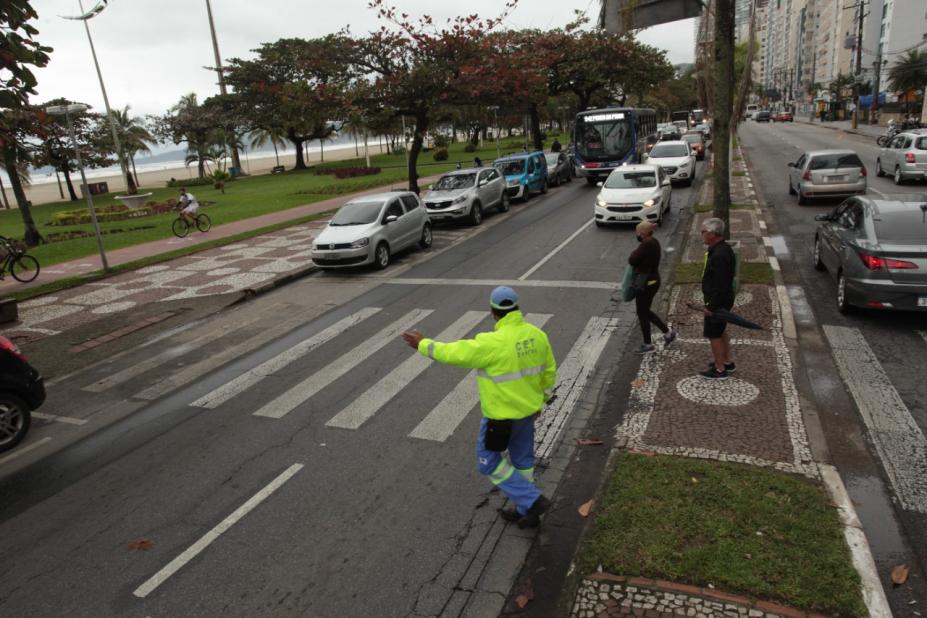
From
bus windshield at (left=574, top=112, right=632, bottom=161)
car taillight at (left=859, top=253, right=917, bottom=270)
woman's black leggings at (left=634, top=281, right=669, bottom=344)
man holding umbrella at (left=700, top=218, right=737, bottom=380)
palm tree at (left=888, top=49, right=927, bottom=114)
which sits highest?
palm tree at (left=888, top=49, right=927, bottom=114)

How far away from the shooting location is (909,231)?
844 cm

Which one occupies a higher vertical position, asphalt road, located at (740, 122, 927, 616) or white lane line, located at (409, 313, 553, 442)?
white lane line, located at (409, 313, 553, 442)

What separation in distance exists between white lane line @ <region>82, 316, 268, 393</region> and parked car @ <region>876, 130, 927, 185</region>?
2289 cm

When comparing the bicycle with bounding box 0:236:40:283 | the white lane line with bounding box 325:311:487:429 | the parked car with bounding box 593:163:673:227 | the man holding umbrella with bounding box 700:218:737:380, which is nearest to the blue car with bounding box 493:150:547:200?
the parked car with bounding box 593:163:673:227

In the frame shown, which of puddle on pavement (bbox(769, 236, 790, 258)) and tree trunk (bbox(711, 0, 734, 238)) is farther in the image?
puddle on pavement (bbox(769, 236, 790, 258))

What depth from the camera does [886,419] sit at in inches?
238

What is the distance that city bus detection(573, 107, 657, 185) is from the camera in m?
27.4

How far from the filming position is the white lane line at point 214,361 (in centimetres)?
852

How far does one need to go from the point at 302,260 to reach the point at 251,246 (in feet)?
12.1

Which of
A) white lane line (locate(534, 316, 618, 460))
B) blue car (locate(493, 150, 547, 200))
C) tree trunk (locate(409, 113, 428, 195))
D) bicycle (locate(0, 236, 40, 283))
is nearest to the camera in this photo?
white lane line (locate(534, 316, 618, 460))

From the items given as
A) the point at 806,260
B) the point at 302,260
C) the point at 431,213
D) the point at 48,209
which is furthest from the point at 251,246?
the point at 48,209

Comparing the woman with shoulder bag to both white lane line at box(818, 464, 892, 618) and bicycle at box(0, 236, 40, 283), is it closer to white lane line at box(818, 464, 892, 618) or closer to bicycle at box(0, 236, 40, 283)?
white lane line at box(818, 464, 892, 618)

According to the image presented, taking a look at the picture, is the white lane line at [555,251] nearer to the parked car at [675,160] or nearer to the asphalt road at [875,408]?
the asphalt road at [875,408]

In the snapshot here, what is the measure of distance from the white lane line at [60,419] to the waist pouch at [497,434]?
5.89 metres
